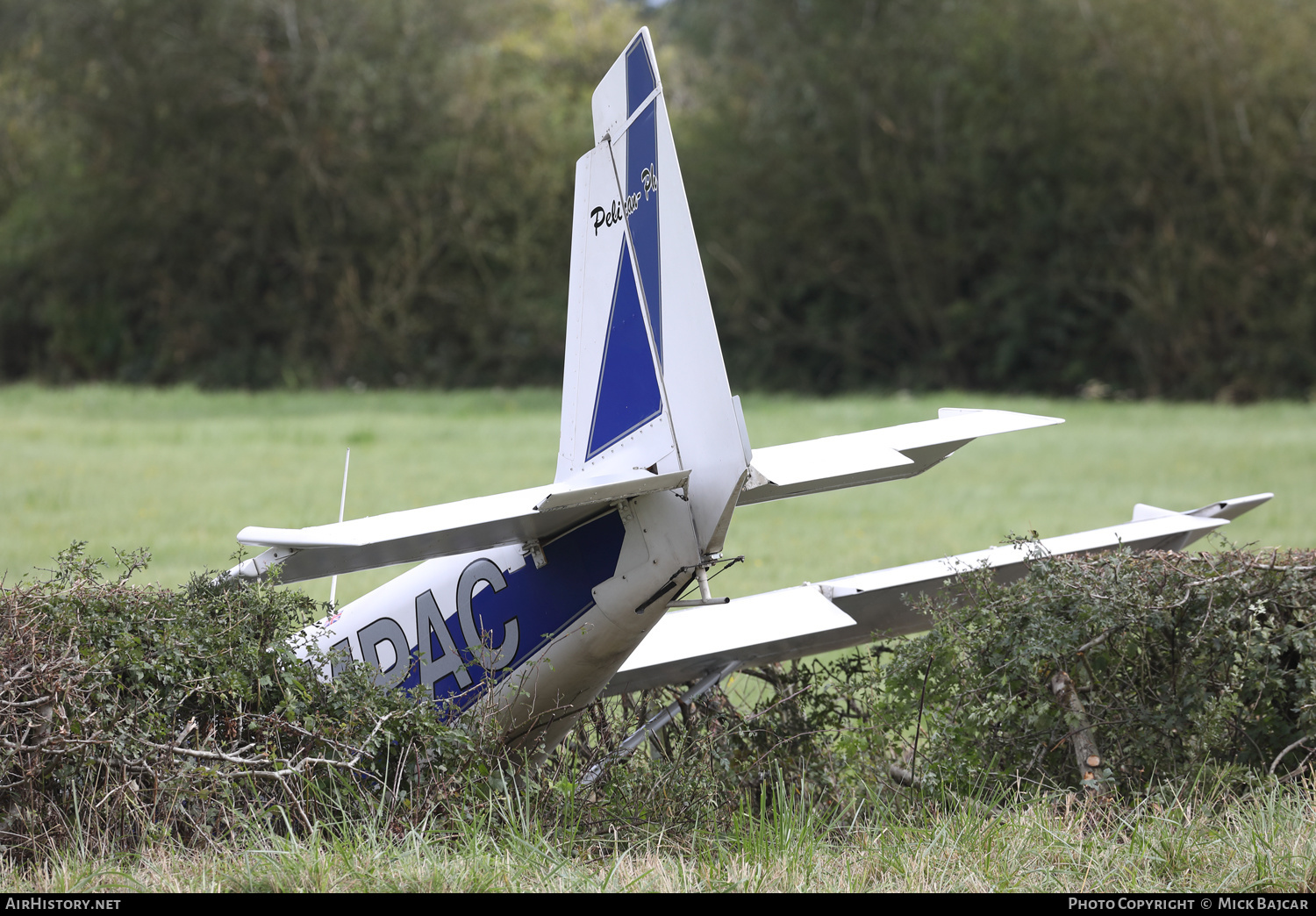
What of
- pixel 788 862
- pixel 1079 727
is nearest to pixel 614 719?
pixel 788 862

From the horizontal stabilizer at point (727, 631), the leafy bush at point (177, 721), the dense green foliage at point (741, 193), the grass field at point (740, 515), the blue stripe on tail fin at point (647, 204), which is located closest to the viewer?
the grass field at point (740, 515)

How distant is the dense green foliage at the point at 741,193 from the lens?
28.8 meters

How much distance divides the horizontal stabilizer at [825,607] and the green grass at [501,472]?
641 centimetres

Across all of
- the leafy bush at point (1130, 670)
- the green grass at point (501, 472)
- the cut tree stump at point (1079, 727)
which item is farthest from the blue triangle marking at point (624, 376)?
the green grass at point (501, 472)

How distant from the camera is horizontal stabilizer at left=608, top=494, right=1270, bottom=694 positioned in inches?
197

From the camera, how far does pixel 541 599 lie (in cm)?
427

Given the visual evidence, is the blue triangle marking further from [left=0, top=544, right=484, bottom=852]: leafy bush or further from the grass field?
the grass field

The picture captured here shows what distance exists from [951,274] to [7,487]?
24724 mm

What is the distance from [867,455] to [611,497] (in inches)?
34.8

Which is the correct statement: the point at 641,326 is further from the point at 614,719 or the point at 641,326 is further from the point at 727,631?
the point at 614,719

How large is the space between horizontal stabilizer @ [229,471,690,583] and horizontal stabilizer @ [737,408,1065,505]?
332 millimetres

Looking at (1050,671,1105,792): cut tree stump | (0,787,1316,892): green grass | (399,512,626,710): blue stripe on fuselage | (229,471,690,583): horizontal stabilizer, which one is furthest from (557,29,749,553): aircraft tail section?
(1050,671,1105,792): cut tree stump

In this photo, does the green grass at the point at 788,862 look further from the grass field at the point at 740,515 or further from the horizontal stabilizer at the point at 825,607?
the horizontal stabilizer at the point at 825,607

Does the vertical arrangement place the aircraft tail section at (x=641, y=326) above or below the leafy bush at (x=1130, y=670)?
above
